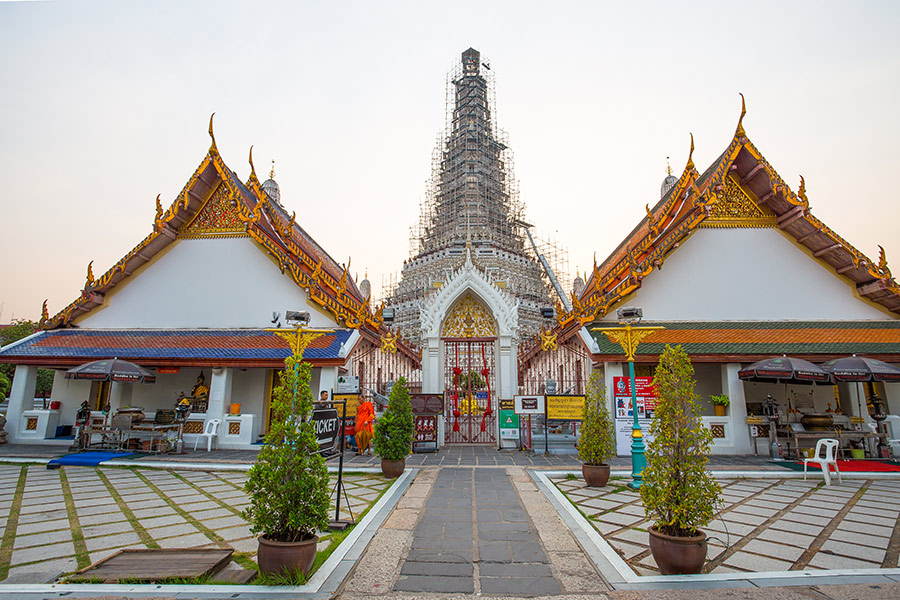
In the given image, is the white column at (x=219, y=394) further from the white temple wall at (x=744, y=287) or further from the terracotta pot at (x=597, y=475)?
the white temple wall at (x=744, y=287)

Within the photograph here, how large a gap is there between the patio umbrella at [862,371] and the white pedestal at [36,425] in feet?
60.9

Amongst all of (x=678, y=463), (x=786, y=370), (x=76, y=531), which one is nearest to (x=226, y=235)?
(x=76, y=531)

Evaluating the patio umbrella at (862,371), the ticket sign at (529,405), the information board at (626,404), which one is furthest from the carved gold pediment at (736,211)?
the ticket sign at (529,405)

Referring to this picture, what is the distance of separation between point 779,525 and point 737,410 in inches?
269

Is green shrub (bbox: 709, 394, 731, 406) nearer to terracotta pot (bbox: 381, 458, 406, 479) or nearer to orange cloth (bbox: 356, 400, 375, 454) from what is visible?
terracotta pot (bbox: 381, 458, 406, 479)

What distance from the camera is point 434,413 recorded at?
1147 cm

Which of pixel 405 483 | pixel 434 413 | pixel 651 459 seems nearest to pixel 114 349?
pixel 434 413

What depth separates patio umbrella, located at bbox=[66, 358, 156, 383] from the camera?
34.9 feet

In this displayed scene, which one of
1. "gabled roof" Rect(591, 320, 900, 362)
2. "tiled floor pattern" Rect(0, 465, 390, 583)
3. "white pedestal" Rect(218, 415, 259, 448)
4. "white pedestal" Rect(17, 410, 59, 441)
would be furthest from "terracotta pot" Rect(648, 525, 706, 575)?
"white pedestal" Rect(17, 410, 59, 441)

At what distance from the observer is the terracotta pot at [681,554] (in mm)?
3727

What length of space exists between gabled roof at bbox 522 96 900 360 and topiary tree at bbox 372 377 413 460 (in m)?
6.00

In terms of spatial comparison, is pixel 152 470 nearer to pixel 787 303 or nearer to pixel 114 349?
pixel 114 349

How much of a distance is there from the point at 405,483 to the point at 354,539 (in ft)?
9.96

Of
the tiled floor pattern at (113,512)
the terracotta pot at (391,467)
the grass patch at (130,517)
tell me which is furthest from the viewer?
the terracotta pot at (391,467)
